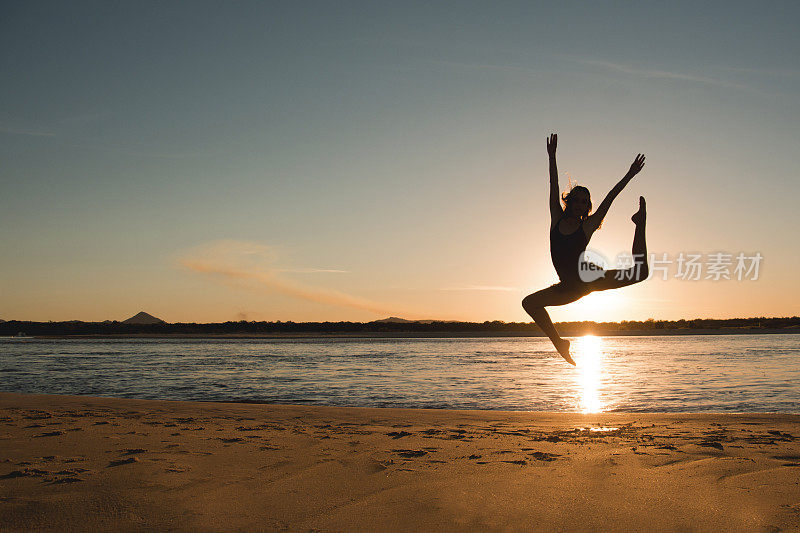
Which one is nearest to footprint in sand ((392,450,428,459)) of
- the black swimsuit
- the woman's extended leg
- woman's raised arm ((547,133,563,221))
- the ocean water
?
the woman's extended leg

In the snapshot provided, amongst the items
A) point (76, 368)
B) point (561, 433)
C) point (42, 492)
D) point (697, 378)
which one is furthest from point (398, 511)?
point (76, 368)

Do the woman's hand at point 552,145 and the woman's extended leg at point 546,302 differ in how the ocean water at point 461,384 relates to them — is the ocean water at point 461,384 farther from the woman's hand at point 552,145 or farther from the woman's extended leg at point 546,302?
the woman's hand at point 552,145

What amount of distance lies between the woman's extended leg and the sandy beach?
1.74 metres

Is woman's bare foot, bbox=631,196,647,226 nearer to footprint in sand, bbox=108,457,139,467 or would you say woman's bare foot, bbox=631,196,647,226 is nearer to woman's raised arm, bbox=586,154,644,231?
woman's raised arm, bbox=586,154,644,231

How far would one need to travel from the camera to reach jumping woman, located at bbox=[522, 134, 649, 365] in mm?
5480

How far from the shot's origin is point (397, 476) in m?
7.43

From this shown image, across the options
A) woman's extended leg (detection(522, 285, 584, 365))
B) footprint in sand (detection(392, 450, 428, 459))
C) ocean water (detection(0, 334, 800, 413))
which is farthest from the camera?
ocean water (detection(0, 334, 800, 413))

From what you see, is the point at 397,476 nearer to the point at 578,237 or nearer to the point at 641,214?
the point at 578,237

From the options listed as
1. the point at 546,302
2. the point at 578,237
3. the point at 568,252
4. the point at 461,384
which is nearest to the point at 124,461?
the point at 546,302

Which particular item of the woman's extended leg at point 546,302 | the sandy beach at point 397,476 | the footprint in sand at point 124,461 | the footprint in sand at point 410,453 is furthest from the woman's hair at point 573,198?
the footprint in sand at point 124,461

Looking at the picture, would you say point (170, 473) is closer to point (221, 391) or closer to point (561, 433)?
point (561, 433)

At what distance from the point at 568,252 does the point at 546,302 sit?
2.06 feet

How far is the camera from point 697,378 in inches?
957

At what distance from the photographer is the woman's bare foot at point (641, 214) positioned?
565 centimetres
